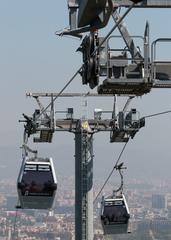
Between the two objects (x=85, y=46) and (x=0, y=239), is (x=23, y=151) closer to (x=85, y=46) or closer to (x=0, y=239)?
(x=85, y=46)

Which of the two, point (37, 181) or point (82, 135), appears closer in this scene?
point (37, 181)

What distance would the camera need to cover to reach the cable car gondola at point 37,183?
2298 cm

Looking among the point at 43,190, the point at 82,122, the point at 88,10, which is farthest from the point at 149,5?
the point at 82,122

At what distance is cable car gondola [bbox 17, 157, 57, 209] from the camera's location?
2298 centimetres

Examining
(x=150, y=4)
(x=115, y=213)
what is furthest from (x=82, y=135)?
(x=150, y=4)

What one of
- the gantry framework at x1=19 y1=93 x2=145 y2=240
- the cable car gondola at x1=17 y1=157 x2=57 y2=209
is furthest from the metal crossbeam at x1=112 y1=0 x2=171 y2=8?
the gantry framework at x1=19 y1=93 x2=145 y2=240

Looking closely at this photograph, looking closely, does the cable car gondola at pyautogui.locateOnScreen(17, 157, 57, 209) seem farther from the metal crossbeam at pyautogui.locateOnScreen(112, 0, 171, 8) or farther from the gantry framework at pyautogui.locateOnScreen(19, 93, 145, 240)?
the metal crossbeam at pyautogui.locateOnScreen(112, 0, 171, 8)

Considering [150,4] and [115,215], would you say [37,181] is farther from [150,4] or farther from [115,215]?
[150,4]

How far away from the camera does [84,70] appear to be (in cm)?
1276

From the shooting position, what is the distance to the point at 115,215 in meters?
26.4

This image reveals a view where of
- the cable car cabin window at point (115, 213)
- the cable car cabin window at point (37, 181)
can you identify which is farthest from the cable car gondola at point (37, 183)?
the cable car cabin window at point (115, 213)

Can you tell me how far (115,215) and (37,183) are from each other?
162 inches

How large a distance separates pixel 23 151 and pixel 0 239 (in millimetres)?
51870

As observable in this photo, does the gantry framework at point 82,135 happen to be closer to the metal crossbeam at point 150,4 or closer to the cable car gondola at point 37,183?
the cable car gondola at point 37,183
